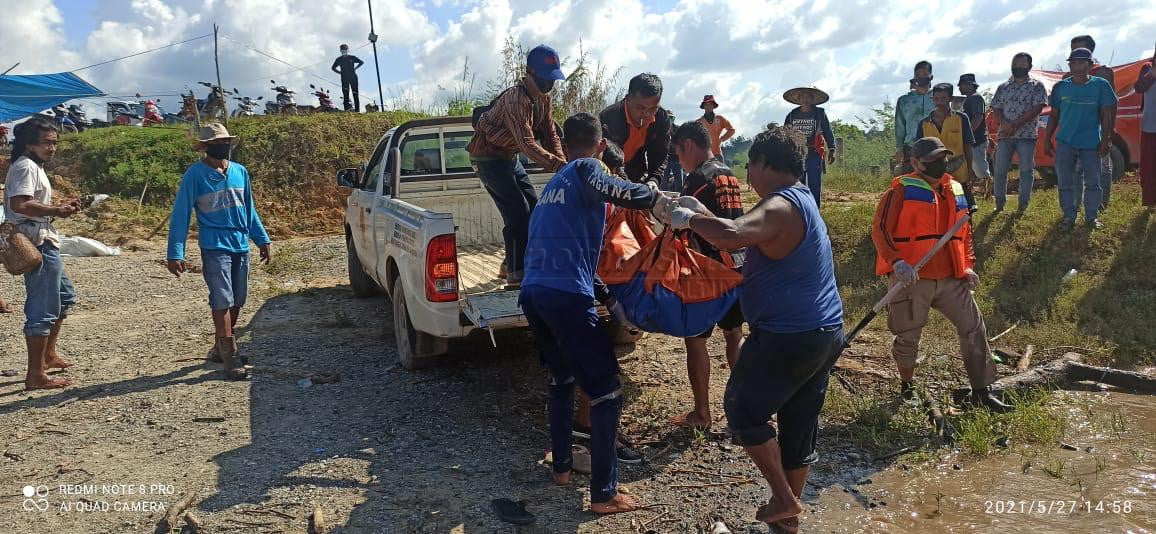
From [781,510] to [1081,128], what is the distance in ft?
20.7

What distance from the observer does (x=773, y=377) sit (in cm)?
306

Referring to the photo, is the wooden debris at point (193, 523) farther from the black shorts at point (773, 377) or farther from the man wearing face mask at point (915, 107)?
the man wearing face mask at point (915, 107)

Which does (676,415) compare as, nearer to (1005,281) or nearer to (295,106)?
(1005,281)

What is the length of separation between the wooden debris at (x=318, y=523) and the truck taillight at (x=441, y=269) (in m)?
1.59

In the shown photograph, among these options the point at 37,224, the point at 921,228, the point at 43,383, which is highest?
the point at 37,224

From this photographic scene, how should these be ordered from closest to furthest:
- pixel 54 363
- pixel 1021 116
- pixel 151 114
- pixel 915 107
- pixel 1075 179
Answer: pixel 54 363 < pixel 1075 179 < pixel 1021 116 < pixel 915 107 < pixel 151 114

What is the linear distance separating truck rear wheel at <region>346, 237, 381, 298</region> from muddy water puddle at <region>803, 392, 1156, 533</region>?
569 centimetres

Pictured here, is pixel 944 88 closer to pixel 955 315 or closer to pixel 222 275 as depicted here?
pixel 955 315

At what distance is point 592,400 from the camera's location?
3.46 metres

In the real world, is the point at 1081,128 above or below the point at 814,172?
above

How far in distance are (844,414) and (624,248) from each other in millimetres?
1813

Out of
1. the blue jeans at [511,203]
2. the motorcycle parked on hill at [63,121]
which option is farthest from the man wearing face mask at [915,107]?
the motorcycle parked on hill at [63,121]

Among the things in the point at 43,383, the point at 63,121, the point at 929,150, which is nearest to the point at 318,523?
the point at 43,383

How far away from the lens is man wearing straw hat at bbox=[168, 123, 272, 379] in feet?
18.1
